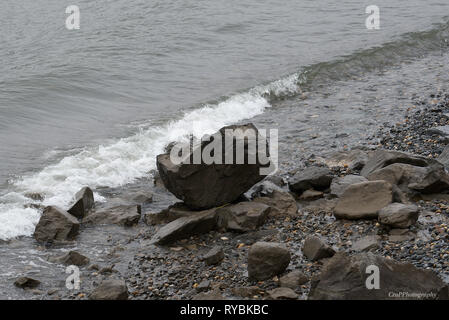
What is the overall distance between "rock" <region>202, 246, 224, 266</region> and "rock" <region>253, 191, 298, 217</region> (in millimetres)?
1748

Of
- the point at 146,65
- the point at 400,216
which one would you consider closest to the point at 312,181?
the point at 400,216

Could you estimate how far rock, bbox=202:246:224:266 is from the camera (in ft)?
30.4

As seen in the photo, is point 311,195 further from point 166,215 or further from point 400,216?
point 166,215

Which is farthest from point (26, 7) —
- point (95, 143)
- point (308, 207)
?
point (308, 207)

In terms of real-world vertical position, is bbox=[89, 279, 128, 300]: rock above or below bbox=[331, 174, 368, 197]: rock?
below

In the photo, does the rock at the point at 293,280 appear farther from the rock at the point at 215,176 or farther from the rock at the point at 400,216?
the rock at the point at 215,176

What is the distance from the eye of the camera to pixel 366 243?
30.2ft

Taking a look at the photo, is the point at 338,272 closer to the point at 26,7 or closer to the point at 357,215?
the point at 357,215

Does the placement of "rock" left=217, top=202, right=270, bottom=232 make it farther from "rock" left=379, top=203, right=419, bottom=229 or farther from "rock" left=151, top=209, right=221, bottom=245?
"rock" left=379, top=203, right=419, bottom=229

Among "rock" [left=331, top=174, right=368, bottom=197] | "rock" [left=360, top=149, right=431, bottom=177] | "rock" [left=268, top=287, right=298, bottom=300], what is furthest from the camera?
"rock" [left=360, top=149, right=431, bottom=177]

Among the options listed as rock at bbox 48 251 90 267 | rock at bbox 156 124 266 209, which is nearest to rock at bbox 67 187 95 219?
rock at bbox 156 124 266 209

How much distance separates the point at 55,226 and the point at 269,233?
362 centimetres

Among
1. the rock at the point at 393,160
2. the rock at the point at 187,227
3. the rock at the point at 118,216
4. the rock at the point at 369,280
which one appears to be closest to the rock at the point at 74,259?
the rock at the point at 187,227
